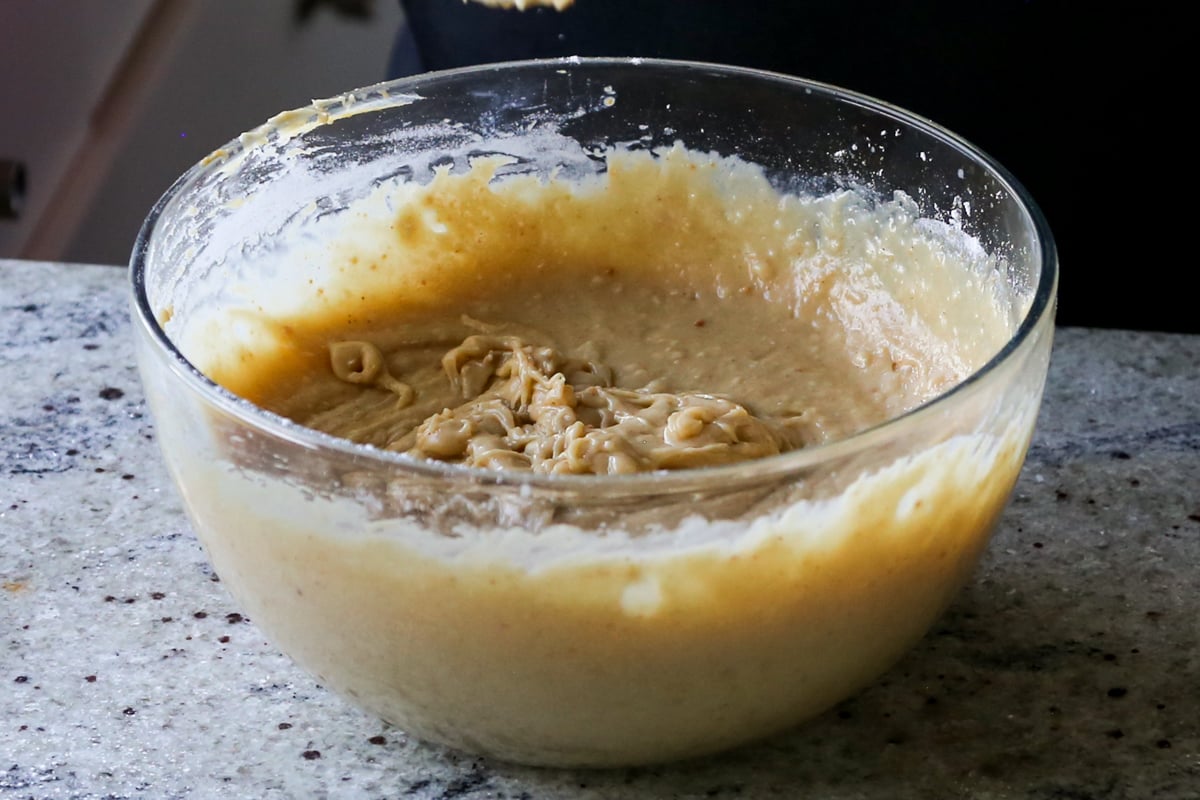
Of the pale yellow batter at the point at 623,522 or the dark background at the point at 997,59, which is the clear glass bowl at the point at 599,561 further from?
the dark background at the point at 997,59

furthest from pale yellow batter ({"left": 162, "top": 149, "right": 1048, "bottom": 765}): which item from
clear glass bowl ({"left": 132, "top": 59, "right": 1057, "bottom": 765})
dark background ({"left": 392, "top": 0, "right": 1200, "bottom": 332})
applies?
dark background ({"left": 392, "top": 0, "right": 1200, "bottom": 332})

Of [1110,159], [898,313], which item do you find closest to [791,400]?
[898,313]

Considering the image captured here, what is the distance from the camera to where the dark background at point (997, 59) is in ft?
5.15

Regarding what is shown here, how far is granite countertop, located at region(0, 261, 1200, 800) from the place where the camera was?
0.95 meters

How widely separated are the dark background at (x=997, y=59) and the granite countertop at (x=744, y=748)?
39cm

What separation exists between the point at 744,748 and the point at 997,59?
0.93 m

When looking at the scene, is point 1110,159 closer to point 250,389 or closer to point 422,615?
point 250,389

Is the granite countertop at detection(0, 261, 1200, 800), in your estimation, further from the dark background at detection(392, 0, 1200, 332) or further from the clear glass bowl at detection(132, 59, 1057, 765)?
the dark background at detection(392, 0, 1200, 332)

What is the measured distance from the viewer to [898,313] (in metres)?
1.24

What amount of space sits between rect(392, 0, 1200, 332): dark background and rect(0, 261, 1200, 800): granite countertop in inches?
15.4

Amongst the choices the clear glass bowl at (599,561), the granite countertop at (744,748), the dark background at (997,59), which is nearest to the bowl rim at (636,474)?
the clear glass bowl at (599,561)

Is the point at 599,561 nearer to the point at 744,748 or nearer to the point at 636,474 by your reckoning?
the point at 636,474

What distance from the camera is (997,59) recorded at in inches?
62.6

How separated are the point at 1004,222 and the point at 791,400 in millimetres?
211
